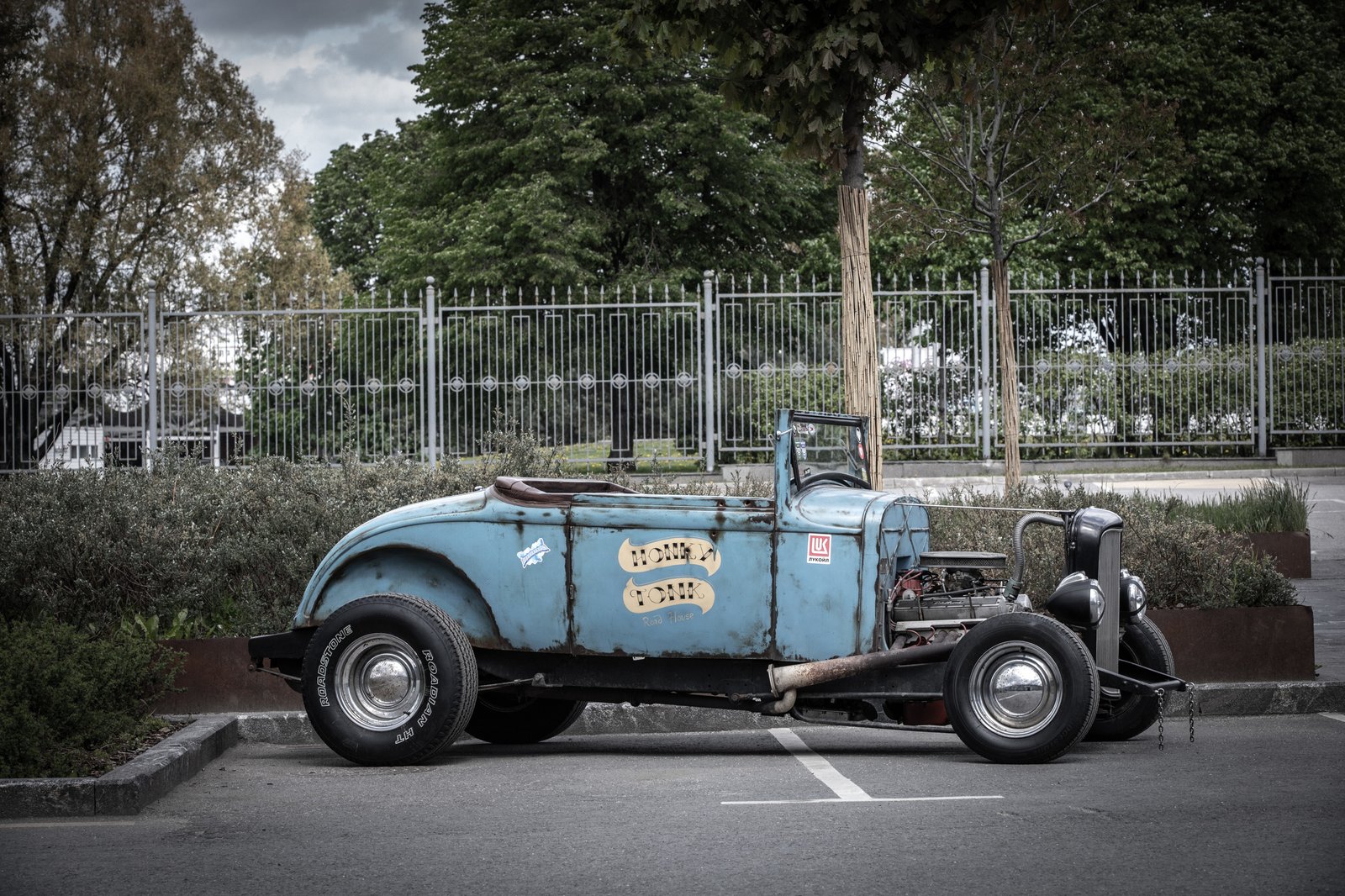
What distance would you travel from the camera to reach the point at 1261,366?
904 inches

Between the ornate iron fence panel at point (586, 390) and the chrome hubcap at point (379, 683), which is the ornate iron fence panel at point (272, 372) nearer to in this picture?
the ornate iron fence panel at point (586, 390)

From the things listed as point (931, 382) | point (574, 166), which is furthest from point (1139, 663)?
point (574, 166)

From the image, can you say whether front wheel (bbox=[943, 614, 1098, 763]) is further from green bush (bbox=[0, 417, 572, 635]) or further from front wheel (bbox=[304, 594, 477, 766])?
green bush (bbox=[0, 417, 572, 635])

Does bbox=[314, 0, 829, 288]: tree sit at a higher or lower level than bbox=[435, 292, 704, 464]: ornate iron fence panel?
higher

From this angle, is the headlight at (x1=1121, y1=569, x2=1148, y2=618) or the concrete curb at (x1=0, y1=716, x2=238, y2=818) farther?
the headlight at (x1=1121, y1=569, x2=1148, y2=618)

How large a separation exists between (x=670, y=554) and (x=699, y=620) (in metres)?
0.35

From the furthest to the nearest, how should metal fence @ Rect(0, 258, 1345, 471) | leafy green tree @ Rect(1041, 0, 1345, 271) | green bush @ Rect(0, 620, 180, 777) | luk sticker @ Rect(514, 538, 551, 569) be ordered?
1. leafy green tree @ Rect(1041, 0, 1345, 271)
2. metal fence @ Rect(0, 258, 1345, 471)
3. luk sticker @ Rect(514, 538, 551, 569)
4. green bush @ Rect(0, 620, 180, 777)

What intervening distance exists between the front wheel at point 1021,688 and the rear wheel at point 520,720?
7.50 feet

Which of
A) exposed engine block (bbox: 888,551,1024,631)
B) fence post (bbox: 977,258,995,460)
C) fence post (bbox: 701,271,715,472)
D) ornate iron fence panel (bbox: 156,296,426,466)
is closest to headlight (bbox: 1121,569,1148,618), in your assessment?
exposed engine block (bbox: 888,551,1024,631)

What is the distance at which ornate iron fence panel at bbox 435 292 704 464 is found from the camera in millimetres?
20344

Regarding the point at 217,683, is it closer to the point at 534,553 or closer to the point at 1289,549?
the point at 534,553

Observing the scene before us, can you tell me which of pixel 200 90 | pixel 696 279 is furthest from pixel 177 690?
pixel 200 90

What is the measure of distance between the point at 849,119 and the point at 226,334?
529 inches

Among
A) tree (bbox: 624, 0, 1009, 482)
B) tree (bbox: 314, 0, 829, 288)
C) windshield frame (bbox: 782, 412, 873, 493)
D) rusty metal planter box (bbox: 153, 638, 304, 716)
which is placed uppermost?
tree (bbox: 314, 0, 829, 288)
